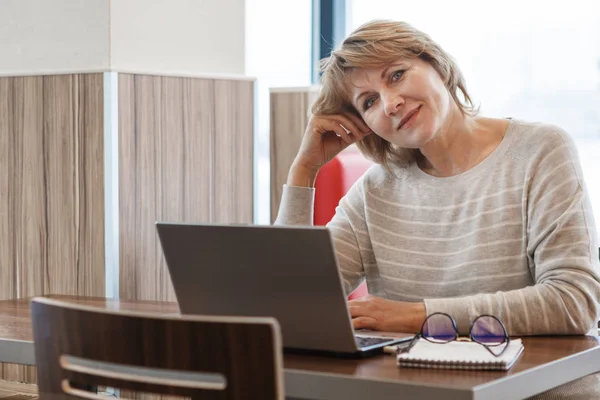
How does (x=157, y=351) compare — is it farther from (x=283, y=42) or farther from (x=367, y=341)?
(x=283, y=42)

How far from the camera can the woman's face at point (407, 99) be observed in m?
1.79

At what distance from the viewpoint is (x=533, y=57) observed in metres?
3.08

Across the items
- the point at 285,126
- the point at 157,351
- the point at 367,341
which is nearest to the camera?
the point at 157,351

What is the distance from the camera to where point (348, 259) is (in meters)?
1.95

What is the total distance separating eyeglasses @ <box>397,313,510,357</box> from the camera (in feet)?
4.19

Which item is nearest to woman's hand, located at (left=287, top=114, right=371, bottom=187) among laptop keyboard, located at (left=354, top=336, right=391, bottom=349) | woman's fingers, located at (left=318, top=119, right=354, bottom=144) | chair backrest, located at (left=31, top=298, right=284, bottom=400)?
woman's fingers, located at (left=318, top=119, right=354, bottom=144)

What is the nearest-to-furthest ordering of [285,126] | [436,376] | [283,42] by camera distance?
[436,376] → [285,126] → [283,42]

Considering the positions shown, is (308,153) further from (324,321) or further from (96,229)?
(324,321)

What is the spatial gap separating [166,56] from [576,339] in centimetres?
146

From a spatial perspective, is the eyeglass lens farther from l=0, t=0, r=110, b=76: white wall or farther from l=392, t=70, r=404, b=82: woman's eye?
l=0, t=0, r=110, b=76: white wall

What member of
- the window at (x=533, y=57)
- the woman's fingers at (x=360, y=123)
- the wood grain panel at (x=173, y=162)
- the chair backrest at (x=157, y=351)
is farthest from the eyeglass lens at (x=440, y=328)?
the window at (x=533, y=57)

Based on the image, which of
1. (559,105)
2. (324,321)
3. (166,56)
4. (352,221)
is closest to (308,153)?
(352,221)

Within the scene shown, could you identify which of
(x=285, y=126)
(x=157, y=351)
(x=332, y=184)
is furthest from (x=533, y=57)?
(x=157, y=351)

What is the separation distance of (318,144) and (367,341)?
790mm
